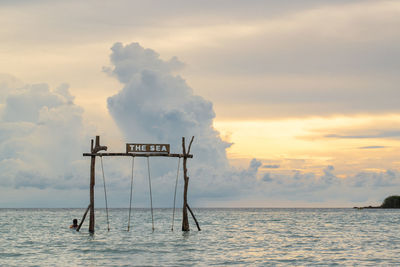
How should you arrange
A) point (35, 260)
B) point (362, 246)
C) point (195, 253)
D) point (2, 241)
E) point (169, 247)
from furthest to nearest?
point (2, 241) → point (362, 246) → point (169, 247) → point (195, 253) → point (35, 260)

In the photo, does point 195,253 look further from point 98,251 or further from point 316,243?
point 316,243

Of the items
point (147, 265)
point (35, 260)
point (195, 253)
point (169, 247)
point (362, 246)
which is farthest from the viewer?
point (362, 246)

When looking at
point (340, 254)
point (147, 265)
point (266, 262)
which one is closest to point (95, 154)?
point (147, 265)

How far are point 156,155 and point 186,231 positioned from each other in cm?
909

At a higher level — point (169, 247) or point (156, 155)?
point (156, 155)

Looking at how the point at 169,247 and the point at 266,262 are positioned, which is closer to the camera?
the point at 266,262

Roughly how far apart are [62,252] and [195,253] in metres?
8.67

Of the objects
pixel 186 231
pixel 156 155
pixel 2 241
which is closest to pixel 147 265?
pixel 156 155

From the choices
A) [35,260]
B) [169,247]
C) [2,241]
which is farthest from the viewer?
→ [2,241]

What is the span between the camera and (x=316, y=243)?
40250 mm

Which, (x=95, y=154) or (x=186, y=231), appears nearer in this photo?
(x=95, y=154)

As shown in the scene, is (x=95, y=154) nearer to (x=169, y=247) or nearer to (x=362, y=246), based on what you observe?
(x=169, y=247)

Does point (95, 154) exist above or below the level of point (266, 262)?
above

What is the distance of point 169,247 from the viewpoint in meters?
35.9
